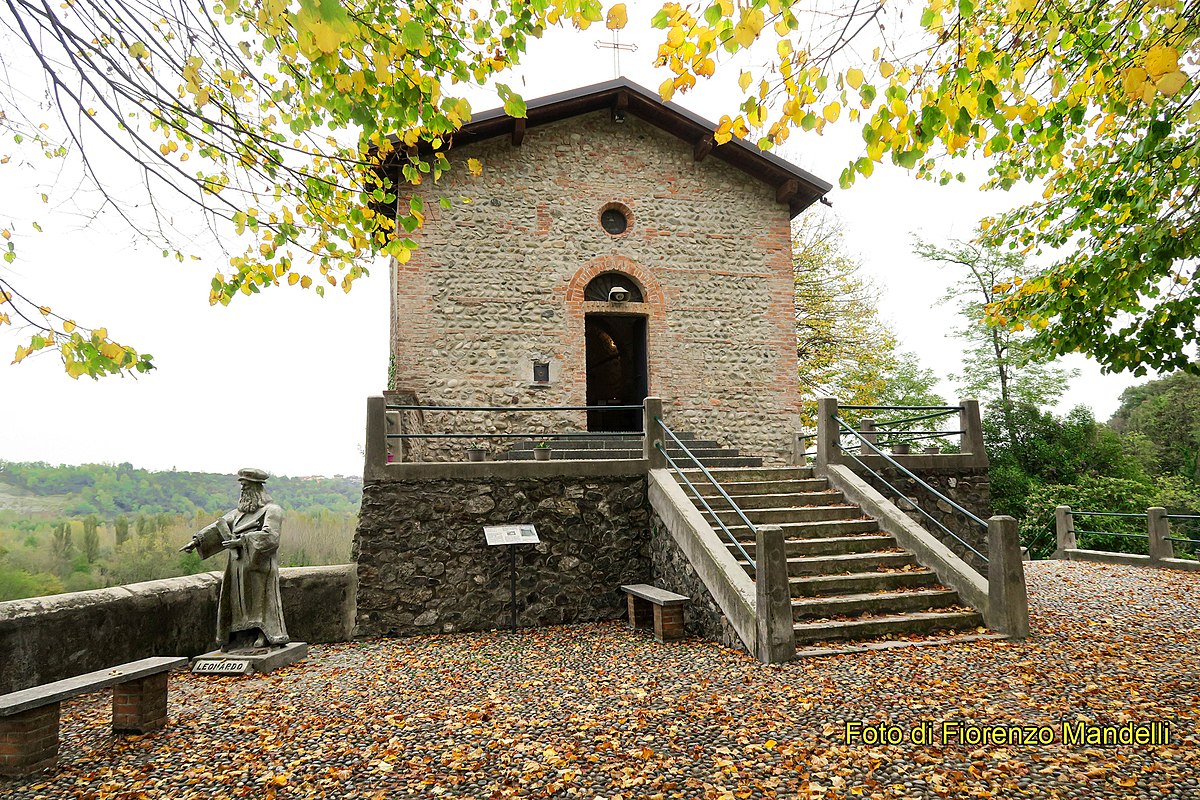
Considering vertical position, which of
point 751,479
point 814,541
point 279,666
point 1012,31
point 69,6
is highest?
point 1012,31

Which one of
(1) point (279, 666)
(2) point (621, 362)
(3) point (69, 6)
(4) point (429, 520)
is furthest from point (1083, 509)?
(3) point (69, 6)

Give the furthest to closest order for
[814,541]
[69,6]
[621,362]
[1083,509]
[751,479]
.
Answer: [1083,509]
[621,362]
[751,479]
[814,541]
[69,6]

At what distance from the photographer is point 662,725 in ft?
14.4

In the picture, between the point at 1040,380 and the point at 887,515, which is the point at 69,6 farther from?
the point at 1040,380

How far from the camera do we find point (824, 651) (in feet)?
19.1

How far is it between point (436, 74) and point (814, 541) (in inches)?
223

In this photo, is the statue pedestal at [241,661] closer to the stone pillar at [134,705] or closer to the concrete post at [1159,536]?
the stone pillar at [134,705]

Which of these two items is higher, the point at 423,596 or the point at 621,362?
the point at 621,362

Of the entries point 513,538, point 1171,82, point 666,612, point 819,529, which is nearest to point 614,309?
point 513,538

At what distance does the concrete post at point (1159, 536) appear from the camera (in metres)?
11.6

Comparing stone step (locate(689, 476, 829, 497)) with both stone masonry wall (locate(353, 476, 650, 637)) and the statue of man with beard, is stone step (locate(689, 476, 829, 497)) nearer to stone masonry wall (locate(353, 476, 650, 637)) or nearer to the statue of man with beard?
stone masonry wall (locate(353, 476, 650, 637))

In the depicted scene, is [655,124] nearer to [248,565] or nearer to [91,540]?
[248,565]

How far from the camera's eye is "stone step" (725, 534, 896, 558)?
289 inches

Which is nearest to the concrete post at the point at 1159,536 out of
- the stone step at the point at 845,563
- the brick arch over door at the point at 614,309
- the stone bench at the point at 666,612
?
the stone step at the point at 845,563
